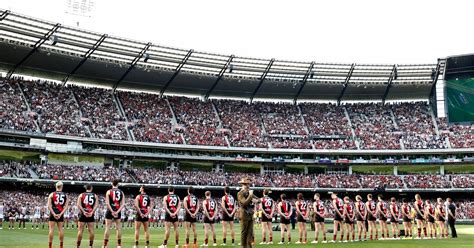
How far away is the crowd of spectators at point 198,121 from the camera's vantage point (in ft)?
205

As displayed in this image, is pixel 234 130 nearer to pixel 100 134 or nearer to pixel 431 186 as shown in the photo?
pixel 100 134

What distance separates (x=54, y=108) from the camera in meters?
56.0

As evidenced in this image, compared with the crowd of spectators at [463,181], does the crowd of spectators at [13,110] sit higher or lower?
higher

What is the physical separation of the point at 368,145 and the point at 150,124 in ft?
96.6

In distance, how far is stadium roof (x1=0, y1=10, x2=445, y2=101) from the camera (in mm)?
50594

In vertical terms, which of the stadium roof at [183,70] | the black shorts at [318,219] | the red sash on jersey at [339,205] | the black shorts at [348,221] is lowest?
the black shorts at [348,221]

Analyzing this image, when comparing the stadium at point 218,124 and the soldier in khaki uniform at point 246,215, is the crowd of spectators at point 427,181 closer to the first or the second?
the stadium at point 218,124

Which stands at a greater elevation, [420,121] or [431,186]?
[420,121]

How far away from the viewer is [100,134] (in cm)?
5625

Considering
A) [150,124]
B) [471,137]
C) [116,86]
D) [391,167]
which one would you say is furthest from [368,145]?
[116,86]

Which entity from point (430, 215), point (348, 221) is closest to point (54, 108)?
point (348, 221)

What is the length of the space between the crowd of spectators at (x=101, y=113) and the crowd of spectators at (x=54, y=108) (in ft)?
3.39

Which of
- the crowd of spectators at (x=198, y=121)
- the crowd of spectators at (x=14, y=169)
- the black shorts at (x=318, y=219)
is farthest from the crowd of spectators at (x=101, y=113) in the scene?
the black shorts at (x=318, y=219)

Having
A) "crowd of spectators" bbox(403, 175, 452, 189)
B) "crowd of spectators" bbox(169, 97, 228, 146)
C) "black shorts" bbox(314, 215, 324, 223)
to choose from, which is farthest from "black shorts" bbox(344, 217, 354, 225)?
"crowd of spectators" bbox(403, 175, 452, 189)
